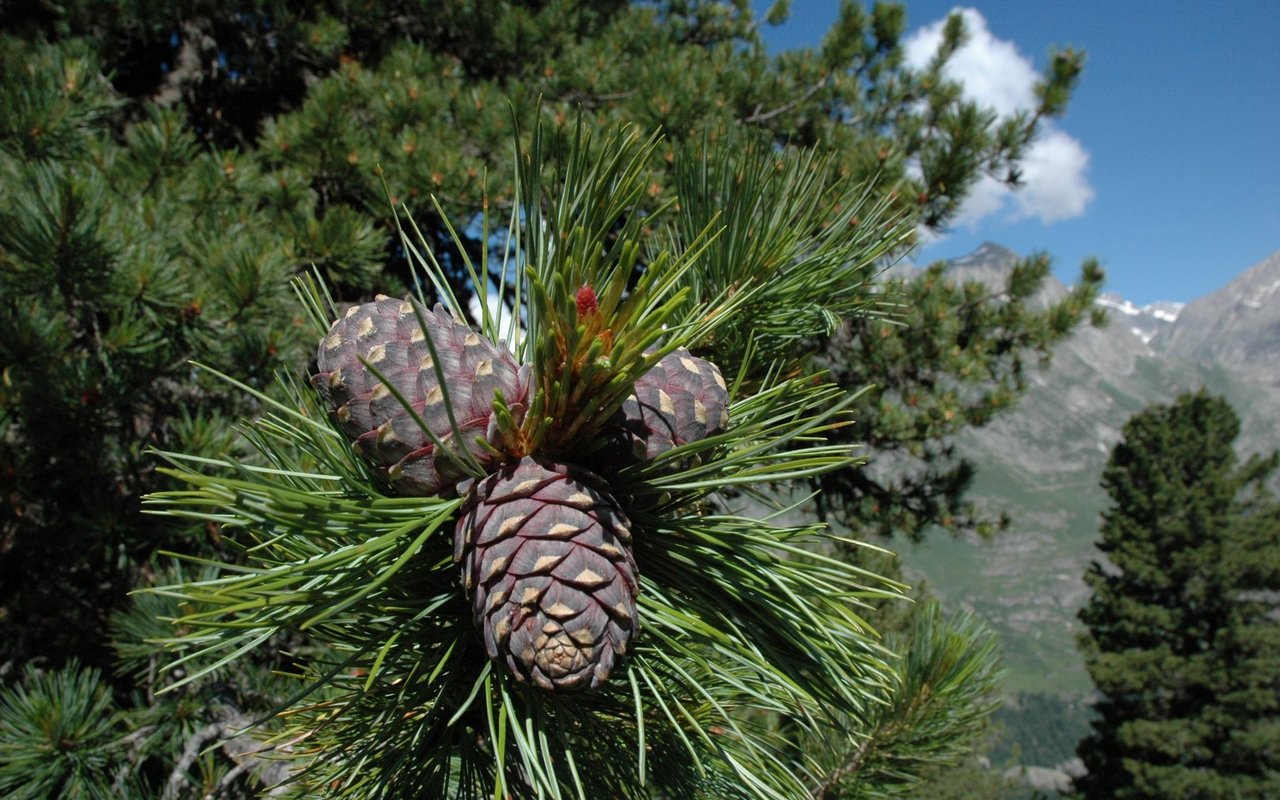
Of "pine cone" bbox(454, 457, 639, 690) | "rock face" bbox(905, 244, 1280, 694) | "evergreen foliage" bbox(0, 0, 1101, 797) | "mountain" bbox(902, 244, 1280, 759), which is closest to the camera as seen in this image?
"pine cone" bbox(454, 457, 639, 690)

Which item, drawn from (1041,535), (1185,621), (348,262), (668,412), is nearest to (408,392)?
(668,412)

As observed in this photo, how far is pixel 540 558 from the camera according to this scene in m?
0.58

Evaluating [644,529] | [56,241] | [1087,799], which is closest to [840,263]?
[644,529]

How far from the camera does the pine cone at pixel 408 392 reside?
0.64m

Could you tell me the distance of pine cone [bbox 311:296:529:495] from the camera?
2.11 ft

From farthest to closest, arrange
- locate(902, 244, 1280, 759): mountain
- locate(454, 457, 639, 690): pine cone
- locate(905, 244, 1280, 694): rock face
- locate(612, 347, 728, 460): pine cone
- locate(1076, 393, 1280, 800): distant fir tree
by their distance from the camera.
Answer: locate(905, 244, 1280, 694): rock face, locate(902, 244, 1280, 759): mountain, locate(1076, 393, 1280, 800): distant fir tree, locate(612, 347, 728, 460): pine cone, locate(454, 457, 639, 690): pine cone

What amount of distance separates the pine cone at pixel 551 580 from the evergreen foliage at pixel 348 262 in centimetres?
8

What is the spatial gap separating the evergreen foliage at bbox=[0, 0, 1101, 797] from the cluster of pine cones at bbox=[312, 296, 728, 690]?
5 cm

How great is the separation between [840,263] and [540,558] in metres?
0.64

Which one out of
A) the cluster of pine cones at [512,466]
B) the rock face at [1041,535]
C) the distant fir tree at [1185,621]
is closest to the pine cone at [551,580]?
the cluster of pine cones at [512,466]

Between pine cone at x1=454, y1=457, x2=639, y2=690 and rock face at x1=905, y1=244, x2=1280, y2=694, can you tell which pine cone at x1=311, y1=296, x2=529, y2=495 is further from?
rock face at x1=905, y1=244, x2=1280, y2=694

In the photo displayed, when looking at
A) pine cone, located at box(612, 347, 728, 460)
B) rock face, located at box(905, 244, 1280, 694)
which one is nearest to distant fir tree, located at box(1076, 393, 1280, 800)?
pine cone, located at box(612, 347, 728, 460)

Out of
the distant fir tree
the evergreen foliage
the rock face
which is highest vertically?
the evergreen foliage

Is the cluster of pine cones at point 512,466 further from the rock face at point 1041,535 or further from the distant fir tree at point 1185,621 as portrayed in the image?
the rock face at point 1041,535
